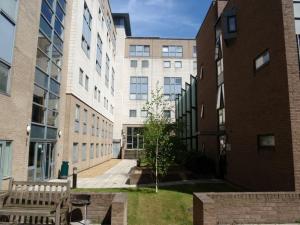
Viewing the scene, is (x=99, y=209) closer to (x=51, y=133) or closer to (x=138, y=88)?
(x=51, y=133)

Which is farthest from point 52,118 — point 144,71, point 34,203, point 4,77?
point 144,71

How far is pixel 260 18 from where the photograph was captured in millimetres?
12492

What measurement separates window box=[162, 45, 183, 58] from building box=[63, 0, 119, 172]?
16188mm

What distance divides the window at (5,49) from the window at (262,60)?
11.4 metres

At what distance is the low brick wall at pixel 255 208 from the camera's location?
811cm

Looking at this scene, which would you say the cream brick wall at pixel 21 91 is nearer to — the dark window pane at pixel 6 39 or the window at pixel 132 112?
the dark window pane at pixel 6 39

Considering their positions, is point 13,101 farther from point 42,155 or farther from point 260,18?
point 260,18

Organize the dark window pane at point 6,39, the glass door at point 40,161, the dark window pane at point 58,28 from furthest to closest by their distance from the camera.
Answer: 1. the dark window pane at point 58,28
2. the glass door at point 40,161
3. the dark window pane at point 6,39

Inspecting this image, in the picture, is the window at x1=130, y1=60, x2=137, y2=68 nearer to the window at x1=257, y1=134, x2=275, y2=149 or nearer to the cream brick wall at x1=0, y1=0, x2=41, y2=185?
the cream brick wall at x1=0, y1=0, x2=41, y2=185

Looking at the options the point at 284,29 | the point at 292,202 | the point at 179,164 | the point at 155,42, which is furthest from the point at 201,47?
the point at 155,42

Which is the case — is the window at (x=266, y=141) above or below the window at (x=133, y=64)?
below

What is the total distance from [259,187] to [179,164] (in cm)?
1262

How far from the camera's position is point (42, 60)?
15953mm

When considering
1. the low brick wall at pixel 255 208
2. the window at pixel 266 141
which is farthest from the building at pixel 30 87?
the window at pixel 266 141
